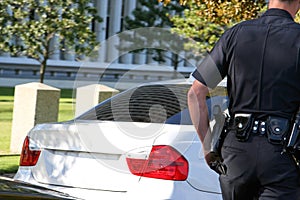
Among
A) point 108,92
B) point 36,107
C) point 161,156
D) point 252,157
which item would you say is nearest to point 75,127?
point 161,156

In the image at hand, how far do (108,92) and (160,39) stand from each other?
2317 mm

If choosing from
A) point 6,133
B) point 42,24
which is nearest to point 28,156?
point 6,133

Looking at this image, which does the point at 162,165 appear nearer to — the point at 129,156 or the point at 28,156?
the point at 129,156

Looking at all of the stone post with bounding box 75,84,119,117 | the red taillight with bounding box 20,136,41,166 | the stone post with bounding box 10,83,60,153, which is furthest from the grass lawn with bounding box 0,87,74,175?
the red taillight with bounding box 20,136,41,166

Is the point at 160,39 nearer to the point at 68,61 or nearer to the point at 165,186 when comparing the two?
the point at 165,186

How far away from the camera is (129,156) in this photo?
5.95 meters

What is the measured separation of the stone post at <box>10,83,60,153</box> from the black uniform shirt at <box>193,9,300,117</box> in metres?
8.62

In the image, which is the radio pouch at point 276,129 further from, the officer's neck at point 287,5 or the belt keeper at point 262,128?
the officer's neck at point 287,5

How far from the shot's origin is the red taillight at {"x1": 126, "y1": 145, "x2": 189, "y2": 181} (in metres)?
5.89

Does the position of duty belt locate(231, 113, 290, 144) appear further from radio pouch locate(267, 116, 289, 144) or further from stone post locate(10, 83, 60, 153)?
stone post locate(10, 83, 60, 153)

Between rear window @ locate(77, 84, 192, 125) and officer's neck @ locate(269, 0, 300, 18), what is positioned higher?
officer's neck @ locate(269, 0, 300, 18)

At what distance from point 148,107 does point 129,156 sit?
2.58 ft

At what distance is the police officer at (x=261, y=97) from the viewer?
413 cm

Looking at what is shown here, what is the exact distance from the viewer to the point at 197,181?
19.6 feet
